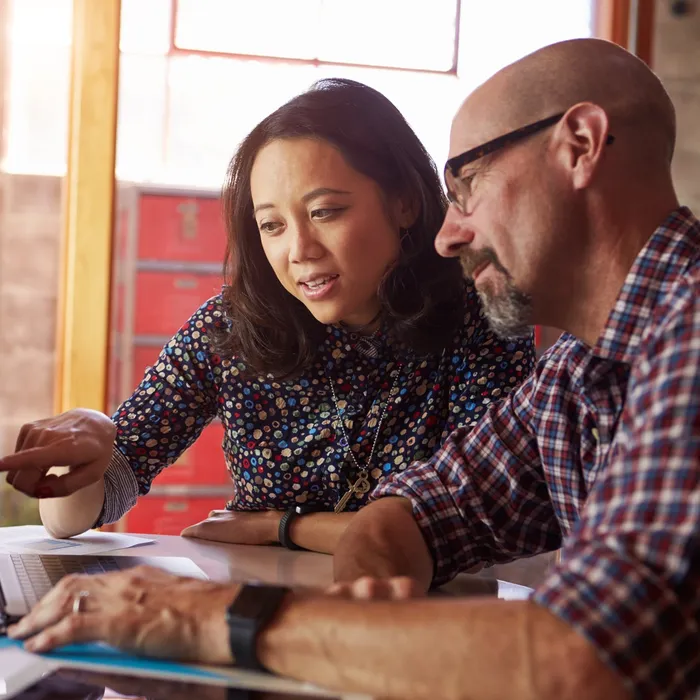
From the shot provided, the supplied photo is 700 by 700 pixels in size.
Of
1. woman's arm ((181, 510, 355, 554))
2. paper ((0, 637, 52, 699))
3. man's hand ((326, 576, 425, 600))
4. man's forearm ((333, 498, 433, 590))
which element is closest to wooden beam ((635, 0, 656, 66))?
woman's arm ((181, 510, 355, 554))

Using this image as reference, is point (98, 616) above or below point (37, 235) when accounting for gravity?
below

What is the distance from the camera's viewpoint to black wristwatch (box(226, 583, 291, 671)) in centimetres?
79

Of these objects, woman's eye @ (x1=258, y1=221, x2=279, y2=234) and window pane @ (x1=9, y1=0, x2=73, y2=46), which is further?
window pane @ (x1=9, y1=0, x2=73, y2=46)

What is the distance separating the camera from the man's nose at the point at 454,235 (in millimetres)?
1206

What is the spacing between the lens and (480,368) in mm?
1594

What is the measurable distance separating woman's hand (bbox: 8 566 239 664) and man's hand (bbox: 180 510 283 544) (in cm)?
69

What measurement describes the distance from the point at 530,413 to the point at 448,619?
588mm

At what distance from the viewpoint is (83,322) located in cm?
316

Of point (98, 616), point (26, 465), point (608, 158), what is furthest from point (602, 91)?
point (26, 465)

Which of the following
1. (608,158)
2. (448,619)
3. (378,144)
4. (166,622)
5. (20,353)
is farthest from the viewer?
(20,353)

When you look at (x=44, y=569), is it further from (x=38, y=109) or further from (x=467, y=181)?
(x=38, y=109)

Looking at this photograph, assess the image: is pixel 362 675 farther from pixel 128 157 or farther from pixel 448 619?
pixel 128 157

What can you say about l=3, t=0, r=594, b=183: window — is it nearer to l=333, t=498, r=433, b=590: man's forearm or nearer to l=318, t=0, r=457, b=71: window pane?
l=318, t=0, r=457, b=71: window pane

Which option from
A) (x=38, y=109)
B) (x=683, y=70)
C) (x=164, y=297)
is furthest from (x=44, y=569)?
(x=683, y=70)
